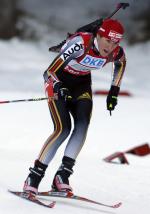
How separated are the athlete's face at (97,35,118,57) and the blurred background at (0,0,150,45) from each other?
84.7ft

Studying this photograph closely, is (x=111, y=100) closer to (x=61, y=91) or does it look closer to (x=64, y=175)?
(x=61, y=91)

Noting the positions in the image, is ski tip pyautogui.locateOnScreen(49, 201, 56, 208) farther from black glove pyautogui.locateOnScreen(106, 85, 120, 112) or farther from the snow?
black glove pyautogui.locateOnScreen(106, 85, 120, 112)

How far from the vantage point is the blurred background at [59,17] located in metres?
33.3

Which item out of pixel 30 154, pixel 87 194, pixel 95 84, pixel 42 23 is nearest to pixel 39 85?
pixel 95 84

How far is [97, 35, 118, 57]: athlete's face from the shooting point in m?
6.99

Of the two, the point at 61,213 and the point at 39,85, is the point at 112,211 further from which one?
the point at 39,85

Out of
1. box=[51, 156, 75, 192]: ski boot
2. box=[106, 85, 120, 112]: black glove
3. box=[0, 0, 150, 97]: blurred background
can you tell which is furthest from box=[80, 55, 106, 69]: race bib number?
box=[0, 0, 150, 97]: blurred background

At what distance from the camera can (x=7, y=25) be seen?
110 ft

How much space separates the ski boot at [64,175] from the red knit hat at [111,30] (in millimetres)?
1203

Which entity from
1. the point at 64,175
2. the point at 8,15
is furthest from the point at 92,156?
the point at 8,15

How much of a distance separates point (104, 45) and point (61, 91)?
584 mm

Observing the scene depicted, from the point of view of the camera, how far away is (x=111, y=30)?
274 inches

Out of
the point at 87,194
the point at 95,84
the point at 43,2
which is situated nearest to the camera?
the point at 87,194

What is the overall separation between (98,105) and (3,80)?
16202 mm
